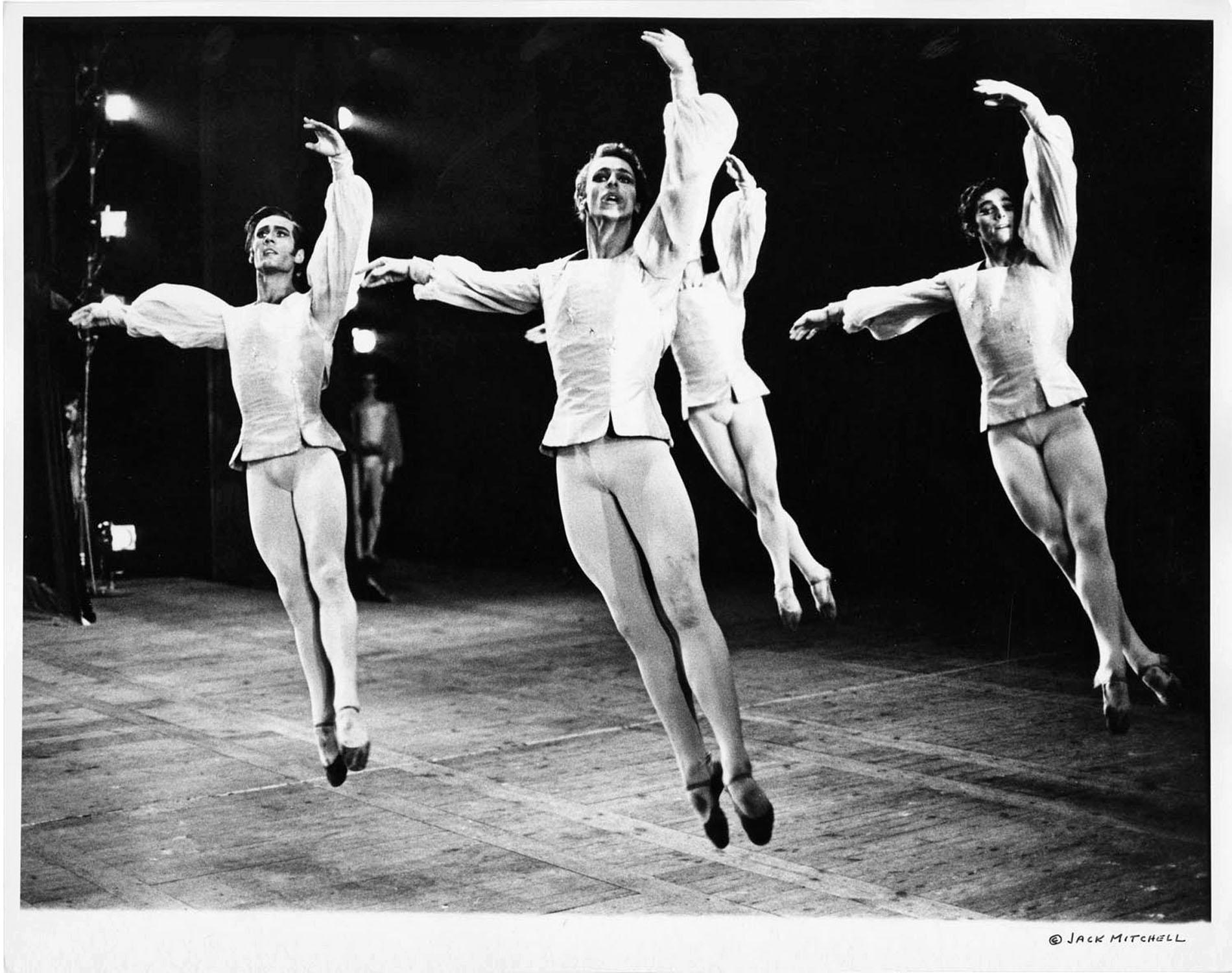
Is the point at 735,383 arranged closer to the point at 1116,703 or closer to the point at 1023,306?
the point at 1023,306

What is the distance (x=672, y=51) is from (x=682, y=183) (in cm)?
37

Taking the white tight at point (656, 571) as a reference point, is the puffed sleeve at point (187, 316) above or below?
above

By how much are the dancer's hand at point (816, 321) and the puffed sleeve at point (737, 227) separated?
21 cm

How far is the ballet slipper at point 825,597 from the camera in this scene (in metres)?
4.23

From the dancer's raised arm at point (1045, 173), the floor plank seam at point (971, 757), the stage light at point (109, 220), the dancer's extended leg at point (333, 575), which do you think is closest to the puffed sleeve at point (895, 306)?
the dancer's raised arm at point (1045, 173)

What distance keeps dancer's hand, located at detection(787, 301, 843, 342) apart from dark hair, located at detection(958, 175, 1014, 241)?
416 mm

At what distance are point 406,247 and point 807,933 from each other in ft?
7.27

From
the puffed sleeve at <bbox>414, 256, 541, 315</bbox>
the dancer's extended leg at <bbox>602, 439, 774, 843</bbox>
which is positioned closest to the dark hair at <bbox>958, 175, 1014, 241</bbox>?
the dancer's extended leg at <bbox>602, 439, 774, 843</bbox>

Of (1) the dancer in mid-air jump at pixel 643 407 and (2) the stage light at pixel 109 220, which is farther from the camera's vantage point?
(2) the stage light at pixel 109 220

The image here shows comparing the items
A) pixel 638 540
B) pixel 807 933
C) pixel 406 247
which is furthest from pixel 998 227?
pixel 807 933

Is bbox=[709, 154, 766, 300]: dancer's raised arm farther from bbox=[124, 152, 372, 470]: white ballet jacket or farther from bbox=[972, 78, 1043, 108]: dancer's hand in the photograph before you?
bbox=[124, 152, 372, 470]: white ballet jacket

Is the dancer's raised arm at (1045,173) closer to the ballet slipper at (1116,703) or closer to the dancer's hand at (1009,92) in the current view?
the dancer's hand at (1009,92)

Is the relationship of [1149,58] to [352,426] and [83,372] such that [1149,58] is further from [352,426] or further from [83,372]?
[83,372]

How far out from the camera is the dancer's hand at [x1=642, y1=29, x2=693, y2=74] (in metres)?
4.11
